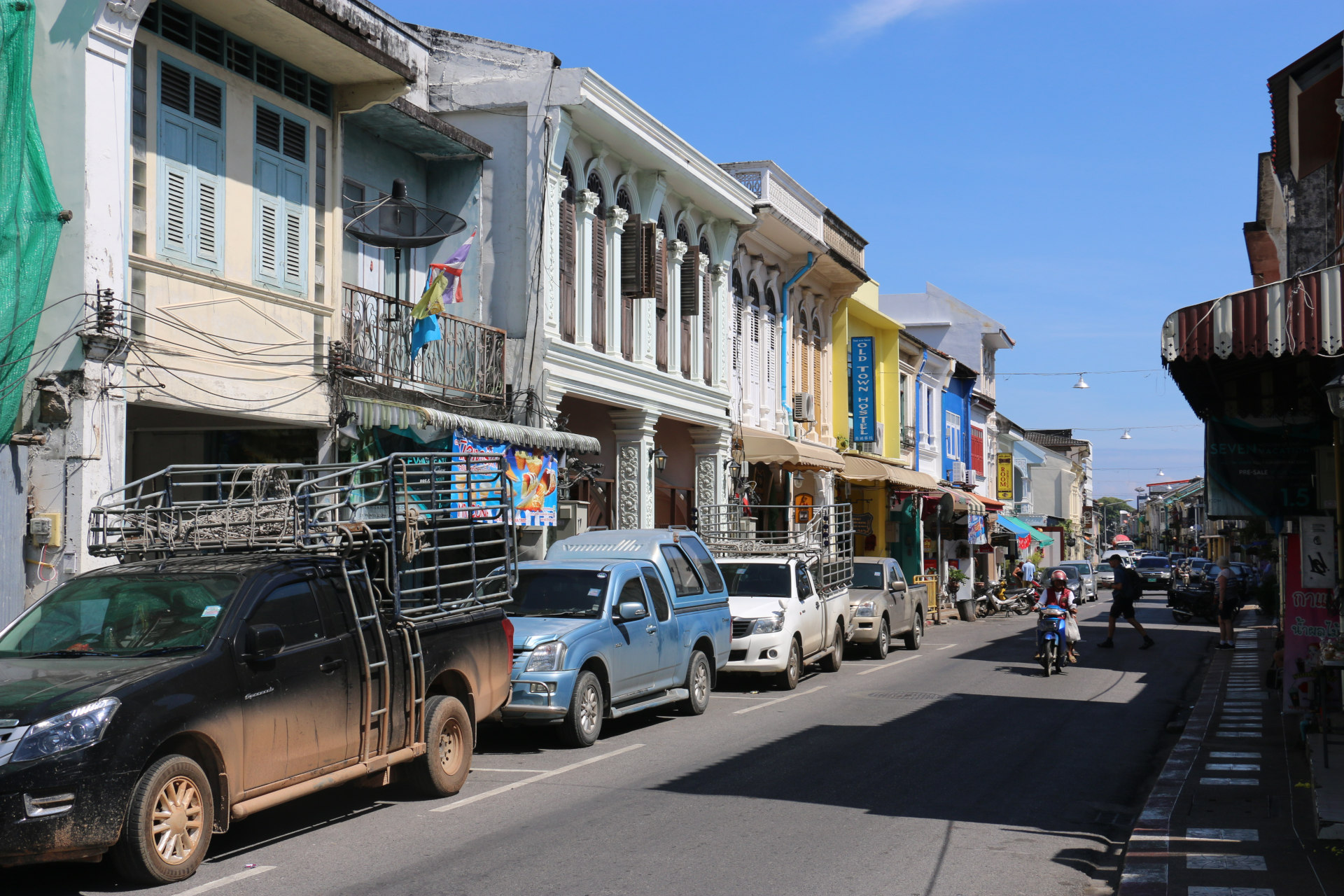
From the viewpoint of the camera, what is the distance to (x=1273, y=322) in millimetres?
8086

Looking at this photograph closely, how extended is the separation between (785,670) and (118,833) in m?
11.7

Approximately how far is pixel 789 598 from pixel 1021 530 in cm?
3971

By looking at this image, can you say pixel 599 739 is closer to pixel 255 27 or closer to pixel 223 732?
pixel 223 732

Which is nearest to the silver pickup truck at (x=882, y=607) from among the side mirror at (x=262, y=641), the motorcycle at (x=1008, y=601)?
the motorcycle at (x=1008, y=601)

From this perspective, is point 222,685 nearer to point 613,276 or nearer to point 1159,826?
point 1159,826

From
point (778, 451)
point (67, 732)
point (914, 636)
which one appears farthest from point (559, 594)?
point (778, 451)

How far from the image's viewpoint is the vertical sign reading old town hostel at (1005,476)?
192ft

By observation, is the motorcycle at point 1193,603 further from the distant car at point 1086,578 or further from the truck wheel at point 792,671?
the truck wheel at point 792,671

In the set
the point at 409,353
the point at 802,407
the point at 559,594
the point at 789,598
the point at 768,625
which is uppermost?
the point at 802,407

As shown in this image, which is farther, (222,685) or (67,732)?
(222,685)

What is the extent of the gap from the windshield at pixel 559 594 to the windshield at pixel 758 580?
5.14 meters

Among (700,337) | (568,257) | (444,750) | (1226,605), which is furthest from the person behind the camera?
(700,337)

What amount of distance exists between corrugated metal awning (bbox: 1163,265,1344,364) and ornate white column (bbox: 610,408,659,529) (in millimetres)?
14859

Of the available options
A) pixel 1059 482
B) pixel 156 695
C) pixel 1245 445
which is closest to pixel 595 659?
pixel 156 695
